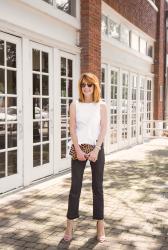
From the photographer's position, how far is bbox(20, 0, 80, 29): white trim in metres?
7.16

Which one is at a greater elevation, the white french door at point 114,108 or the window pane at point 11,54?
the window pane at point 11,54

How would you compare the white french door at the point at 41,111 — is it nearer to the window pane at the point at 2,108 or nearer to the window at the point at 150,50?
the window pane at the point at 2,108

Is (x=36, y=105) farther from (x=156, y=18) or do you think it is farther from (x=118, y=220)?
(x=156, y=18)

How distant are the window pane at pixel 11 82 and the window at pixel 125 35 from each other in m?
6.31

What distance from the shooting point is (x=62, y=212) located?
18.5ft

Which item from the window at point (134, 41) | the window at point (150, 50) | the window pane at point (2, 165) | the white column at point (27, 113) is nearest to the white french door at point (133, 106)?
the window at point (134, 41)

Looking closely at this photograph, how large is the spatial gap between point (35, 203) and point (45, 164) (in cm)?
185

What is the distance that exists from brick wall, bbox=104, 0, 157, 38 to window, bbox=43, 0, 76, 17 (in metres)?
1.76

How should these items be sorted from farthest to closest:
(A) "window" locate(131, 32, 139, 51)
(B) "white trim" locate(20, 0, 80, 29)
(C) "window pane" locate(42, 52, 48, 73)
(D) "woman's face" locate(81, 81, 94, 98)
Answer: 1. (A) "window" locate(131, 32, 139, 51)
2. (C) "window pane" locate(42, 52, 48, 73)
3. (B) "white trim" locate(20, 0, 80, 29)
4. (D) "woman's face" locate(81, 81, 94, 98)

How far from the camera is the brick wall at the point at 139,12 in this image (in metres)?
11.7

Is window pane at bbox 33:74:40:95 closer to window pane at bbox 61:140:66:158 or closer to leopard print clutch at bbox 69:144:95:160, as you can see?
window pane at bbox 61:140:66:158

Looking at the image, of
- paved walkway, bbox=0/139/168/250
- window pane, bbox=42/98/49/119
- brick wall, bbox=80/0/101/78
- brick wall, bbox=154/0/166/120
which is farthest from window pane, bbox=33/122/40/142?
brick wall, bbox=154/0/166/120

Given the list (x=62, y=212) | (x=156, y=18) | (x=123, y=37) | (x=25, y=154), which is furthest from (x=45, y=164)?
(x=156, y=18)

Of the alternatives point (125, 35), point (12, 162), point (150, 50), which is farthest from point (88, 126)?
point (150, 50)
